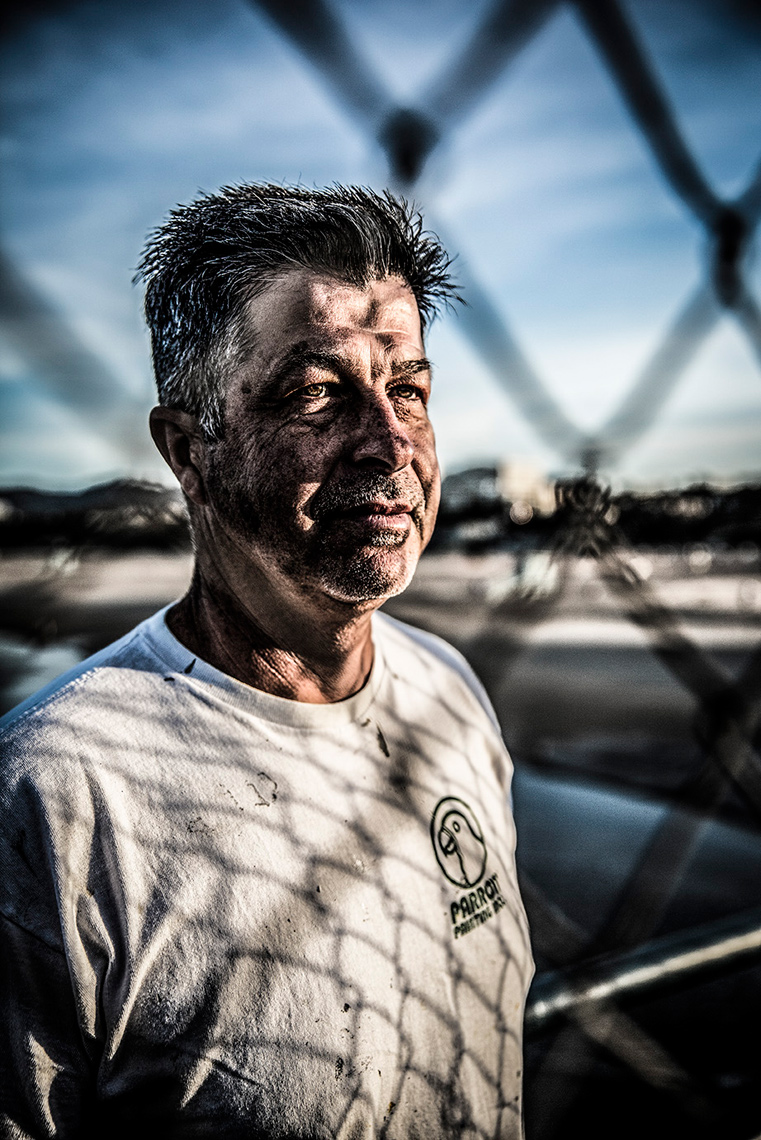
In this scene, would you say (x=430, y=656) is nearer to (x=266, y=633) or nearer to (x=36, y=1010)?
(x=266, y=633)

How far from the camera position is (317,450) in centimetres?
101

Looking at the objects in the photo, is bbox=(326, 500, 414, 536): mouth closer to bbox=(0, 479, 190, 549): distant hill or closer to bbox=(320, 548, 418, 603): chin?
bbox=(320, 548, 418, 603): chin

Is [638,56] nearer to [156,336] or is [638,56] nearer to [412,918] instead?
[156,336]

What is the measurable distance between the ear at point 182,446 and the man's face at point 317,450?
0.06 meters

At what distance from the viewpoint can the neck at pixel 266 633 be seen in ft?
3.58

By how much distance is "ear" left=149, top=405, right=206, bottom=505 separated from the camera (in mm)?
1110

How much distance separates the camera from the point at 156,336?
1166mm

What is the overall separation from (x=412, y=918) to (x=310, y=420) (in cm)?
67

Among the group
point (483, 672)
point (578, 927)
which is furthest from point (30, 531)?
point (578, 927)

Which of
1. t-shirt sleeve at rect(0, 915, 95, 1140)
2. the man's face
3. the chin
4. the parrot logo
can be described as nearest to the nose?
the man's face

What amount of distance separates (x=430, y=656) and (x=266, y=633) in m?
0.43

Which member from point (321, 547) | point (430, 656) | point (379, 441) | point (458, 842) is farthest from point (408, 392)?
point (458, 842)

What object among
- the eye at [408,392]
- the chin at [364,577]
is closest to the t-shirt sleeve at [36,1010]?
the chin at [364,577]

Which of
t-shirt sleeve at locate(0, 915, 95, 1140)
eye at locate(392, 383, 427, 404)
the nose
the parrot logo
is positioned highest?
eye at locate(392, 383, 427, 404)
